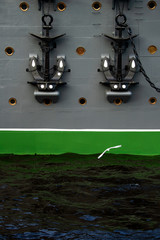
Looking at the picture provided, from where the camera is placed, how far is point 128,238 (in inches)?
148

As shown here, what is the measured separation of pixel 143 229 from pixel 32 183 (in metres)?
2.22

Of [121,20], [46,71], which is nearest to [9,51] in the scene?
[46,71]

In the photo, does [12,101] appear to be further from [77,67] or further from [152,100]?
[152,100]

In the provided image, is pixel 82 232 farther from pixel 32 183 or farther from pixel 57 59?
pixel 57 59

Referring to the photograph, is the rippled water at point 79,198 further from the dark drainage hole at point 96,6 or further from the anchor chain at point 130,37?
the dark drainage hole at point 96,6

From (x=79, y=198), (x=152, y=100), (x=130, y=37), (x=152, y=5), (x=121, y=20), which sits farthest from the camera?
(x=152, y=100)

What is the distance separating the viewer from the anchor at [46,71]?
7434 mm

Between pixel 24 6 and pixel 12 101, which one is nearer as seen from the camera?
pixel 24 6

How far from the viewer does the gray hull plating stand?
25.1 feet

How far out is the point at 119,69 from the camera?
7500 mm

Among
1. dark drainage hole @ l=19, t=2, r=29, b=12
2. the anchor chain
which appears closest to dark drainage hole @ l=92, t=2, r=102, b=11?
the anchor chain

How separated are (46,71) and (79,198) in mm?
3358

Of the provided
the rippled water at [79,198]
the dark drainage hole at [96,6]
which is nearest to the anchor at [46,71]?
the dark drainage hole at [96,6]

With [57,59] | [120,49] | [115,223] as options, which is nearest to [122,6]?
[120,49]
